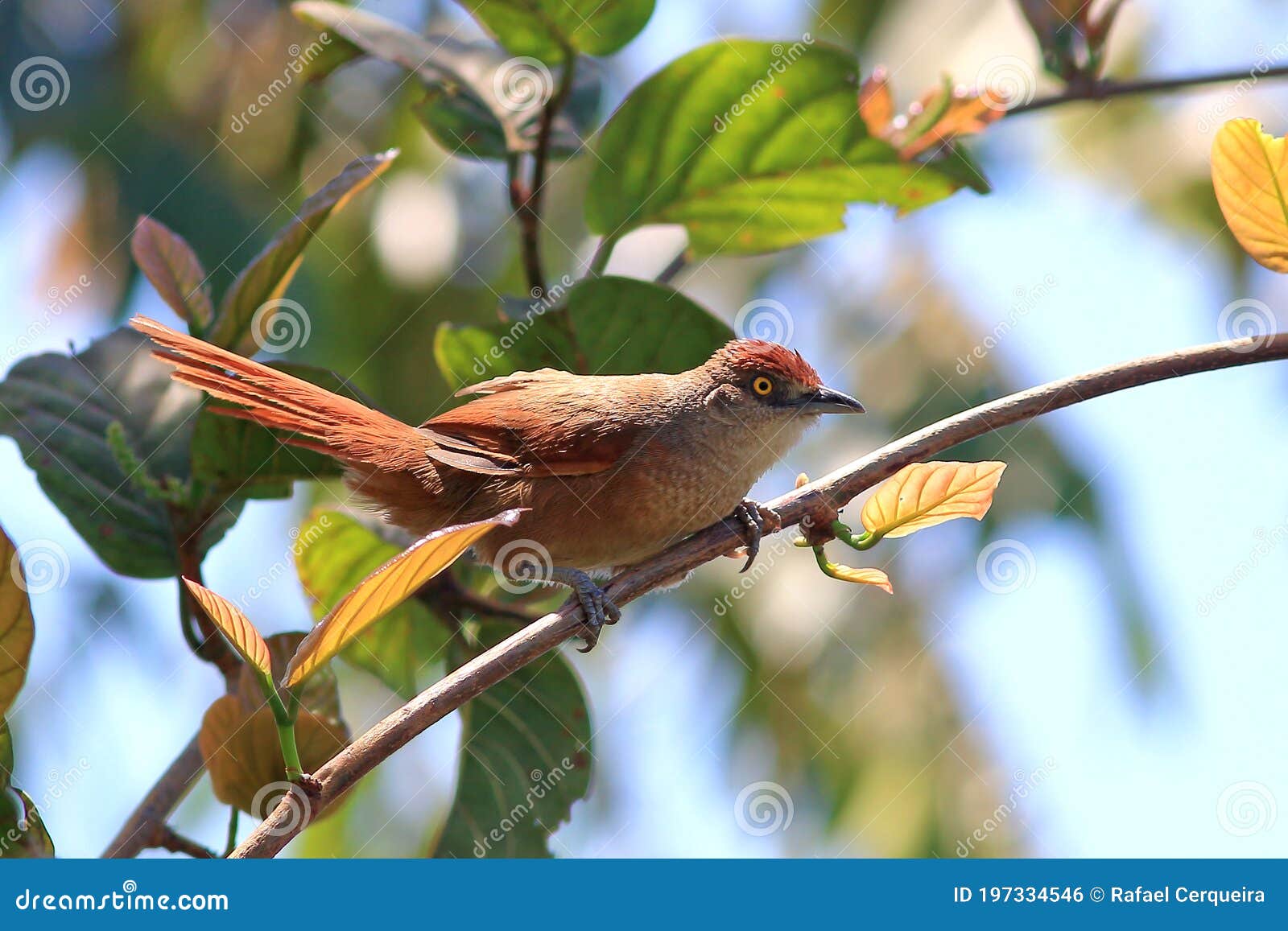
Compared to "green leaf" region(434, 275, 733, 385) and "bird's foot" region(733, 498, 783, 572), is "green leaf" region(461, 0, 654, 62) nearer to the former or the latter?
"green leaf" region(434, 275, 733, 385)

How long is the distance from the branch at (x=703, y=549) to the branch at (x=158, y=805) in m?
0.47

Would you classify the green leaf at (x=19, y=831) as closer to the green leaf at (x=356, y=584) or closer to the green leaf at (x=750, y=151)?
the green leaf at (x=356, y=584)

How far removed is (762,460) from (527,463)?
578mm

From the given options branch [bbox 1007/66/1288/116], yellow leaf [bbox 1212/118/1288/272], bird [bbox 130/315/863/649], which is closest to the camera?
yellow leaf [bbox 1212/118/1288/272]

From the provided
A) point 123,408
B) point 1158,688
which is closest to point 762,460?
point 123,408

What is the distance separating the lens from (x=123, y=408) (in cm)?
250

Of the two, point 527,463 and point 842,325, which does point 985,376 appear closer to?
point 842,325

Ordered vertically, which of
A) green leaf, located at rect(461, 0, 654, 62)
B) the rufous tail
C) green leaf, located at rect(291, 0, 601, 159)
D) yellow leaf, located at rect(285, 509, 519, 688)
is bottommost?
yellow leaf, located at rect(285, 509, 519, 688)

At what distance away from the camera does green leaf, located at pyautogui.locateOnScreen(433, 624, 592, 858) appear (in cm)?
243

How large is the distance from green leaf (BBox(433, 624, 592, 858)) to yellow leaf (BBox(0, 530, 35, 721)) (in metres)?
0.93

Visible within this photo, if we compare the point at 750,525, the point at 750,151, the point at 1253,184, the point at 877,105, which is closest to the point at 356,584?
the point at 750,525

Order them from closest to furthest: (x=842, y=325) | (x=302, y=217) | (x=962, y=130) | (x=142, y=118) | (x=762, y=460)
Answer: (x=302, y=217)
(x=962, y=130)
(x=762, y=460)
(x=142, y=118)
(x=842, y=325)

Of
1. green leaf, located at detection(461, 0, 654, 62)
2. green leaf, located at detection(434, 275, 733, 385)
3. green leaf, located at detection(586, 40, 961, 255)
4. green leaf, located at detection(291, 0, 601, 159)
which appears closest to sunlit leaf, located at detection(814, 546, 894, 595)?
green leaf, located at detection(434, 275, 733, 385)

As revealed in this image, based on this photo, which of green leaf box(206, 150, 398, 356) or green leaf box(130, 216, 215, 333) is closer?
green leaf box(206, 150, 398, 356)
